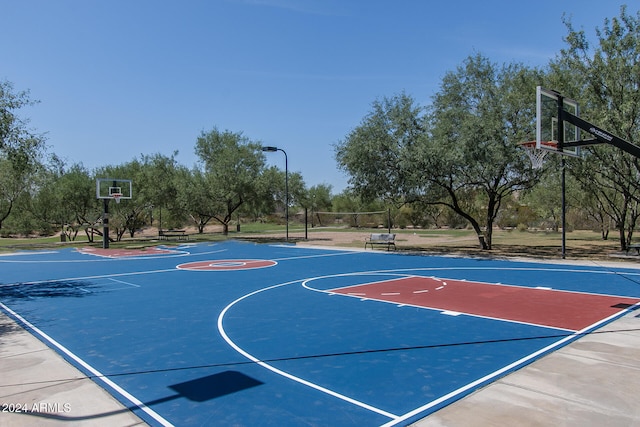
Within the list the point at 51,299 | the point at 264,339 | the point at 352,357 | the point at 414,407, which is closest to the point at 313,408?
the point at 414,407

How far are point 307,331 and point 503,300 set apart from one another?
623 centimetres

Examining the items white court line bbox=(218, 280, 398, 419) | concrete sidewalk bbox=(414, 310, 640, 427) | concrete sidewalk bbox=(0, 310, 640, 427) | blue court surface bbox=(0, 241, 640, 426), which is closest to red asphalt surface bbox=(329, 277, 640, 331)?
blue court surface bbox=(0, 241, 640, 426)

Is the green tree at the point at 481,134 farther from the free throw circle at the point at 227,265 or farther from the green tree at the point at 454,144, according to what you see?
the free throw circle at the point at 227,265

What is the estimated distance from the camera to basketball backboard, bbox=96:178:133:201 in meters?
34.4

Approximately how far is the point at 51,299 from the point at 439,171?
792 inches

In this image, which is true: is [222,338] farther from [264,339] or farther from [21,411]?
[21,411]

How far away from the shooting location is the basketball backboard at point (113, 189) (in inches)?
1356

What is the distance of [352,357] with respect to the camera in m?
7.87

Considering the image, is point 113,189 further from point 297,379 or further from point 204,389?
point 297,379

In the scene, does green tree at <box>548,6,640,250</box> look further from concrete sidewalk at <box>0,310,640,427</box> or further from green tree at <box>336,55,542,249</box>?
concrete sidewalk at <box>0,310,640,427</box>

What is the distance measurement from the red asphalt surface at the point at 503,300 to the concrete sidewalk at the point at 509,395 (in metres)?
2.41

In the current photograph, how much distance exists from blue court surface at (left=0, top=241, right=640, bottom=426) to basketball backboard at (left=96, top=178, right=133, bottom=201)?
15503 mm

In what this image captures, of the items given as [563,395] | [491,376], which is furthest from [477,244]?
[563,395]

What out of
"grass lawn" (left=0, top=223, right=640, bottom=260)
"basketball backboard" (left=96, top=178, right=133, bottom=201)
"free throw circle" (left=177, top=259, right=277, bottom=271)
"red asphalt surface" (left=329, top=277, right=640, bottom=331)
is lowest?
"free throw circle" (left=177, top=259, right=277, bottom=271)
